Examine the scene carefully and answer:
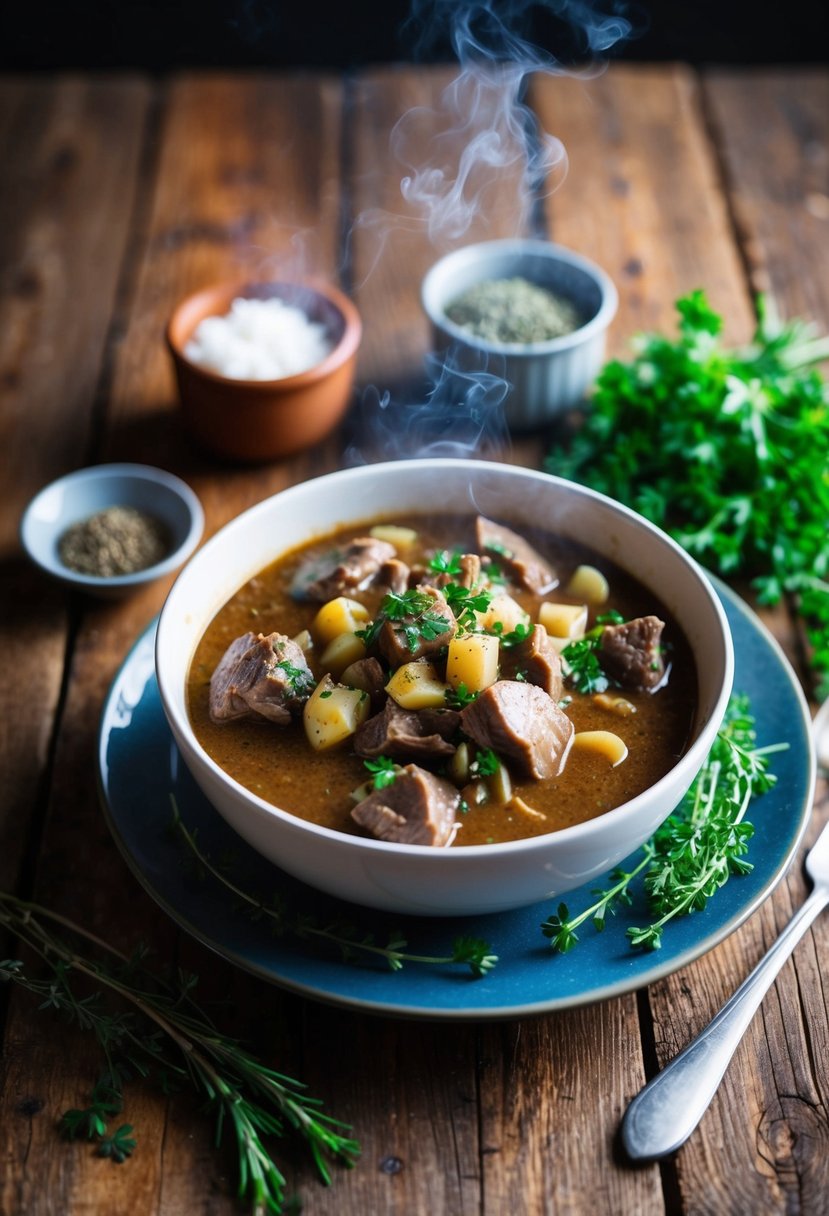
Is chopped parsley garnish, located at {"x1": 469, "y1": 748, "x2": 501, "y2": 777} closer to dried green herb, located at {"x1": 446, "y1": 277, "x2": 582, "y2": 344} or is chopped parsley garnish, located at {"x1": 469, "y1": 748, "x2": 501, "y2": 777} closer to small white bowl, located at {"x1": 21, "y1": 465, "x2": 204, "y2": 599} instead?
small white bowl, located at {"x1": 21, "y1": 465, "x2": 204, "y2": 599}

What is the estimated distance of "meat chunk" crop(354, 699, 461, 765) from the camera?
276 centimetres

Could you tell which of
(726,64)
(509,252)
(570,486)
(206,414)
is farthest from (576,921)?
(726,64)

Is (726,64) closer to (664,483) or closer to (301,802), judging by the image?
(664,483)

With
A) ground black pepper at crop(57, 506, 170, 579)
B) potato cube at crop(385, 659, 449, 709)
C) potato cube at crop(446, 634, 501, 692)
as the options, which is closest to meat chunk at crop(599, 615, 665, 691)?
potato cube at crop(446, 634, 501, 692)

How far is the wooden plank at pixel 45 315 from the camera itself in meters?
3.60

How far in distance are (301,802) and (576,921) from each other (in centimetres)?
66

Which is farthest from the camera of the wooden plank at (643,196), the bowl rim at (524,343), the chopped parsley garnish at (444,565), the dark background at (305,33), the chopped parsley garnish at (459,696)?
the dark background at (305,33)

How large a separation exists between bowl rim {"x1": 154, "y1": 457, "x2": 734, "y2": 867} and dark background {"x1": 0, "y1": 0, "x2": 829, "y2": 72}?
14.9 ft

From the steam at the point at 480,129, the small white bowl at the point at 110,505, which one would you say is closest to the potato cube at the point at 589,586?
the small white bowl at the point at 110,505

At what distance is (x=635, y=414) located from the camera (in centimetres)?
424

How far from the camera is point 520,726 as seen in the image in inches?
106

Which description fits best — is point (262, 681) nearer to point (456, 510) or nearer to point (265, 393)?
point (456, 510)

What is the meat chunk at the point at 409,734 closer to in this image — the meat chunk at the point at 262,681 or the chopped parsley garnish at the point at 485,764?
the chopped parsley garnish at the point at 485,764

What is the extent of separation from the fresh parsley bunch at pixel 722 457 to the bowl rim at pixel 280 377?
0.83 meters
